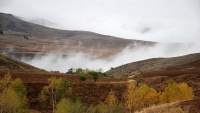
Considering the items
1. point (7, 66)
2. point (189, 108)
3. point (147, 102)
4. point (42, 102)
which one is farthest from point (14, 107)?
point (7, 66)

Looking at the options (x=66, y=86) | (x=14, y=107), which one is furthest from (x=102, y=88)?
(x=14, y=107)

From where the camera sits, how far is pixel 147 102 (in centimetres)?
6888

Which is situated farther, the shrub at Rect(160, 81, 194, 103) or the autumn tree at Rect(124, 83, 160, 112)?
the autumn tree at Rect(124, 83, 160, 112)

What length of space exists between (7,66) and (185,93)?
11070 cm

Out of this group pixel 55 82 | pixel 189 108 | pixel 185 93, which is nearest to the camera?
pixel 189 108

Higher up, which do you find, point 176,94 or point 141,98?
point 176,94

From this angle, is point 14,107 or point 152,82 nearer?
point 14,107

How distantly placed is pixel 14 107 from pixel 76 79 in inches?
2167

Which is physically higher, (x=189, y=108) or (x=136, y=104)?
(x=189, y=108)

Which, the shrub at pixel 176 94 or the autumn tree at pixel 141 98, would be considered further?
the autumn tree at pixel 141 98

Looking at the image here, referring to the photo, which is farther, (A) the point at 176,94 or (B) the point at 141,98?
(B) the point at 141,98

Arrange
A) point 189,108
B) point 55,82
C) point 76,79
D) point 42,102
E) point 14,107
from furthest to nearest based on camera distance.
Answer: point 76,79
point 42,102
point 55,82
point 14,107
point 189,108

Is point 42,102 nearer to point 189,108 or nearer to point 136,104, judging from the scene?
point 136,104

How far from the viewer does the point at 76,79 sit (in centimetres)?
11406
